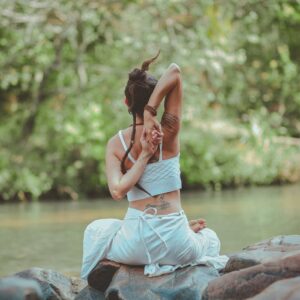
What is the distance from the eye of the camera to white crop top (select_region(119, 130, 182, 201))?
16.2ft

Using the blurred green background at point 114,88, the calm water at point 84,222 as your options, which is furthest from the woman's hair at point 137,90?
the blurred green background at point 114,88

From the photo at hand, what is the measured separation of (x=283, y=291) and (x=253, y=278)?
45cm

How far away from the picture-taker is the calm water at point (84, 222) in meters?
8.59

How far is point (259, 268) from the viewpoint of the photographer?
420cm

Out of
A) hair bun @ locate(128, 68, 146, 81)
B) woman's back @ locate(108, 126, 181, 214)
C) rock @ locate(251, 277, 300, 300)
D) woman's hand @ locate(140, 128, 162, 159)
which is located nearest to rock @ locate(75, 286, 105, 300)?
woman's back @ locate(108, 126, 181, 214)

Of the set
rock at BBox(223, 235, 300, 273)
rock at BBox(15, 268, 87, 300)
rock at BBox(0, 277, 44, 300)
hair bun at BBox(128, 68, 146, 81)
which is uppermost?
hair bun at BBox(128, 68, 146, 81)

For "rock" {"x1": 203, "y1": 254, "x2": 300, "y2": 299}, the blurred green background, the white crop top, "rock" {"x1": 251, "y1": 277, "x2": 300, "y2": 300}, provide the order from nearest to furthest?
"rock" {"x1": 251, "y1": 277, "x2": 300, "y2": 300} < "rock" {"x1": 203, "y1": 254, "x2": 300, "y2": 299} < the white crop top < the blurred green background

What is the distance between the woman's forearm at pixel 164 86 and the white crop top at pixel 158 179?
310 millimetres

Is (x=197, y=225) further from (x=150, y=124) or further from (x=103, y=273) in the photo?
(x=150, y=124)

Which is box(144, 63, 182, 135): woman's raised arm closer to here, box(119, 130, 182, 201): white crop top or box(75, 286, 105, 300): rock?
box(119, 130, 182, 201): white crop top

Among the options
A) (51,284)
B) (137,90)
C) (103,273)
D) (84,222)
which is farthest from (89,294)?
(84,222)

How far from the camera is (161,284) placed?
4699 mm

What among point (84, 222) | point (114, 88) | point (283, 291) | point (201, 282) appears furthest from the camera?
point (114, 88)

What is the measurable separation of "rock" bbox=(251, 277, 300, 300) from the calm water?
3458 mm
